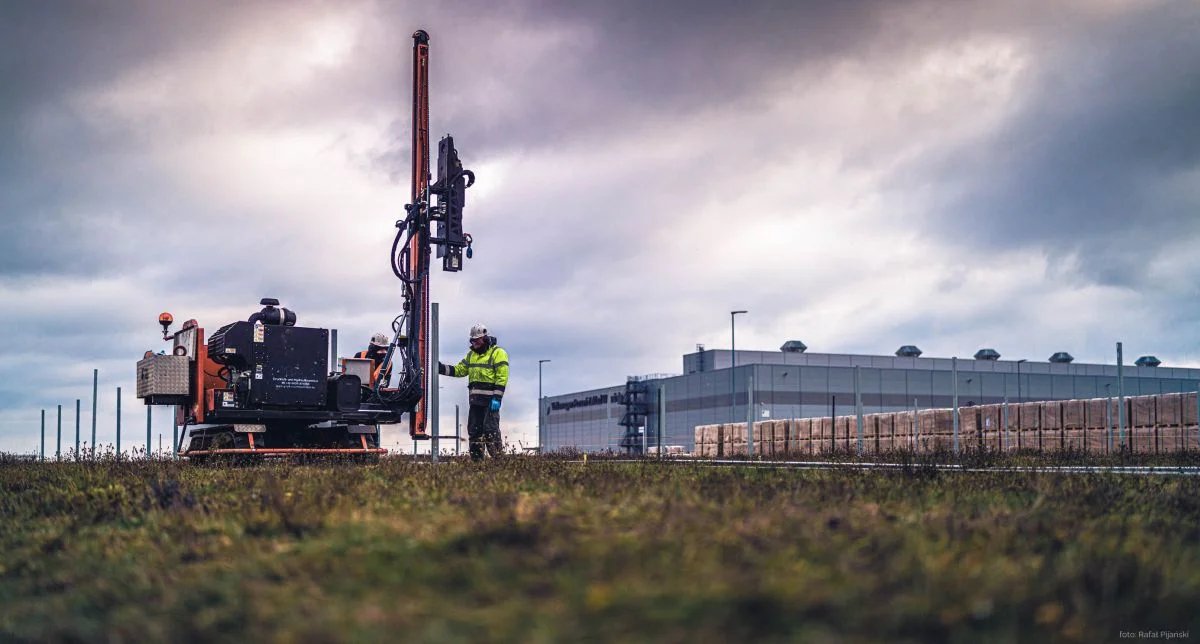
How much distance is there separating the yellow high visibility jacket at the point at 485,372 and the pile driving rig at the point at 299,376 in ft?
2.67

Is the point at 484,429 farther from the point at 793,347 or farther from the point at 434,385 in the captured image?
the point at 793,347

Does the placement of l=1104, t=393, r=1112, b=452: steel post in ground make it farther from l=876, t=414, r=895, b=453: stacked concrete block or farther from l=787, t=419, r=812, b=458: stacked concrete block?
l=787, t=419, r=812, b=458: stacked concrete block

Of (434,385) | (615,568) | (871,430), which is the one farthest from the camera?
(871,430)

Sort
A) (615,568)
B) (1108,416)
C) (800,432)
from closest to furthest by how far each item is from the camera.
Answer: (615,568), (1108,416), (800,432)

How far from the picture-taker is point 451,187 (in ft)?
69.5

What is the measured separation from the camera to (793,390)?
74.0m

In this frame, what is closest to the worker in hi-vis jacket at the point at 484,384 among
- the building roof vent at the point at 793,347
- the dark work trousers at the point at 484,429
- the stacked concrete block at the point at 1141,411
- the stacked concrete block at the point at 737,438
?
the dark work trousers at the point at 484,429

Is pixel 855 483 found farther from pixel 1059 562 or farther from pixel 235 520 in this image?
pixel 235 520

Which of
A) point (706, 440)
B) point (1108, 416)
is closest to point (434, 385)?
point (1108, 416)

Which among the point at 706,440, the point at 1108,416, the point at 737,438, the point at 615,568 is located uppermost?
the point at 1108,416

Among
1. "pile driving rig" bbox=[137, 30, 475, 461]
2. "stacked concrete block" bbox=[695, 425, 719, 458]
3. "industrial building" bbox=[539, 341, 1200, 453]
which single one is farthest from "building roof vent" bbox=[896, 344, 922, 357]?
"pile driving rig" bbox=[137, 30, 475, 461]

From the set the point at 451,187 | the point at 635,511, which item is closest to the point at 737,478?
the point at 635,511

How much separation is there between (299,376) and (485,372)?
3785mm

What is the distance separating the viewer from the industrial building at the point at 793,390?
73500 millimetres
